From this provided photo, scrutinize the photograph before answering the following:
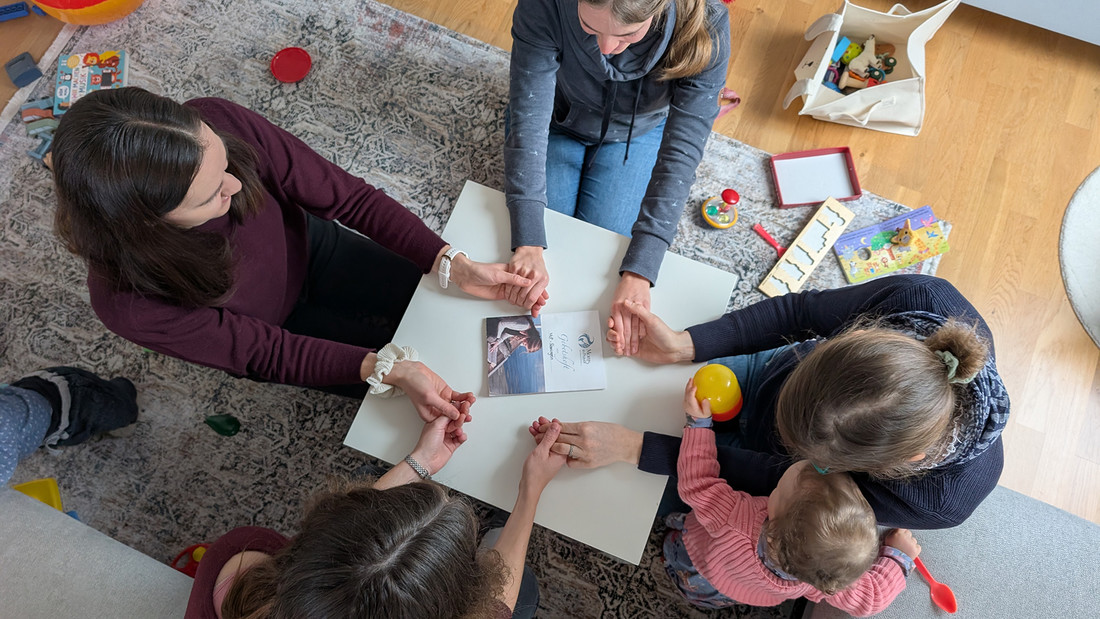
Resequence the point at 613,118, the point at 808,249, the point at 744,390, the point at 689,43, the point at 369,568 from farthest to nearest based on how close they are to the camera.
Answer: the point at 808,249, the point at 613,118, the point at 744,390, the point at 689,43, the point at 369,568

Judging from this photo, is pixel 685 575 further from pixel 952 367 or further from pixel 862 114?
pixel 862 114

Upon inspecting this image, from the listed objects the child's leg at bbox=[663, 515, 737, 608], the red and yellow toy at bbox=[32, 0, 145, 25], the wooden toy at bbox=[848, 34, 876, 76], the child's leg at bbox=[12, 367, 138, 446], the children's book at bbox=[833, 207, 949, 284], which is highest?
the red and yellow toy at bbox=[32, 0, 145, 25]

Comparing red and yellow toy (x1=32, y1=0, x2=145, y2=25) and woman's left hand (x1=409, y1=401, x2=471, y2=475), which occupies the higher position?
red and yellow toy (x1=32, y1=0, x2=145, y2=25)

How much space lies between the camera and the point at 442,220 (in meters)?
1.81

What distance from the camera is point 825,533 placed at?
942 mm

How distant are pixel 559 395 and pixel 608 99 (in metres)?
0.64

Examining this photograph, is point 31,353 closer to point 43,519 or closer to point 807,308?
point 43,519

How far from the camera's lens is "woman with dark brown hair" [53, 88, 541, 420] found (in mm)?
864

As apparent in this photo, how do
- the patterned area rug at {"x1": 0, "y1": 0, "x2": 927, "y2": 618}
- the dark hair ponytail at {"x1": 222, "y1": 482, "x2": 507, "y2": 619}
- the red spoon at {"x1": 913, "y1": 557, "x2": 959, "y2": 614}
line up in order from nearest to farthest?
the dark hair ponytail at {"x1": 222, "y1": 482, "x2": 507, "y2": 619}
the red spoon at {"x1": 913, "y1": 557, "x2": 959, "y2": 614}
the patterned area rug at {"x1": 0, "y1": 0, "x2": 927, "y2": 618}

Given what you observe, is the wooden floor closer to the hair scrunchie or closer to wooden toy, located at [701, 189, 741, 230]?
wooden toy, located at [701, 189, 741, 230]

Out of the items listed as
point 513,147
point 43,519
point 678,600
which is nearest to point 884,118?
point 513,147

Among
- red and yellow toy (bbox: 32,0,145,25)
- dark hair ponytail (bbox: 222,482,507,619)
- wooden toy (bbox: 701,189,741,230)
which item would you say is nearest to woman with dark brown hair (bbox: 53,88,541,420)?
dark hair ponytail (bbox: 222,482,507,619)

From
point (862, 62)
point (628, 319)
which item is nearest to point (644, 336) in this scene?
point (628, 319)

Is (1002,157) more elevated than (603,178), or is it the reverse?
(603,178)
